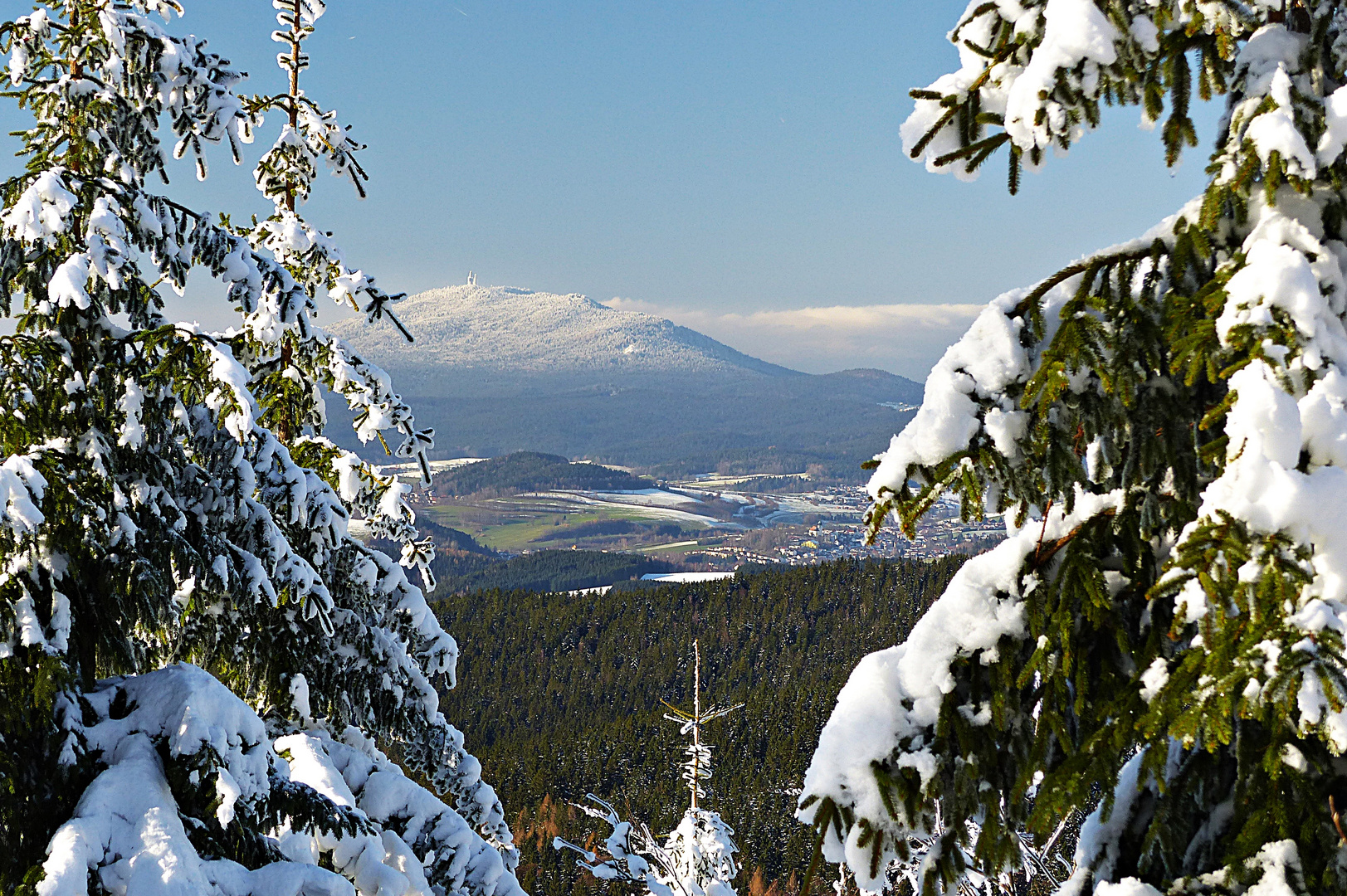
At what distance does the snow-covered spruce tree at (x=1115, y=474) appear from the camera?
205 centimetres

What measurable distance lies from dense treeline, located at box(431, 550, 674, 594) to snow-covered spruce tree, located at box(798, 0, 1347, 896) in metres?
159

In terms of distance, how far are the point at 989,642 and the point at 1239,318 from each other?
1.00 meters

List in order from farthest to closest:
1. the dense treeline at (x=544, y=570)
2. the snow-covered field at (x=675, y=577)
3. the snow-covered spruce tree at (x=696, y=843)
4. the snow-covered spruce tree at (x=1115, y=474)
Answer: the dense treeline at (x=544, y=570)
the snow-covered field at (x=675, y=577)
the snow-covered spruce tree at (x=696, y=843)
the snow-covered spruce tree at (x=1115, y=474)

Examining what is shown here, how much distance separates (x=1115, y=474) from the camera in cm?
260

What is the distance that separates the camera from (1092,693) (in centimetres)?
258

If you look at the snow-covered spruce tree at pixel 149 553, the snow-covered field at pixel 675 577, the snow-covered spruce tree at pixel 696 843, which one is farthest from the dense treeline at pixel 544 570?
the snow-covered spruce tree at pixel 149 553

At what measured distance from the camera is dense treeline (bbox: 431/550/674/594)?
543ft

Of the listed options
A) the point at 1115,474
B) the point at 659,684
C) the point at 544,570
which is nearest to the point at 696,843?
the point at 1115,474

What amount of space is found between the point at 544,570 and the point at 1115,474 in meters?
175

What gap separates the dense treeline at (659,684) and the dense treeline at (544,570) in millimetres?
44730

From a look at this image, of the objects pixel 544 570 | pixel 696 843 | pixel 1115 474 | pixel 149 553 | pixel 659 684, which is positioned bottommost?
pixel 544 570

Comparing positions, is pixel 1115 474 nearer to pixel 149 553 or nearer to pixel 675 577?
pixel 149 553

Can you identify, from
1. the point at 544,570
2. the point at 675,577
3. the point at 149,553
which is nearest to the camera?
the point at 149,553

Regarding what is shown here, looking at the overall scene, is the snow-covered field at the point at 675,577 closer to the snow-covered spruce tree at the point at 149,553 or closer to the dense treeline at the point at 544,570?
the dense treeline at the point at 544,570
